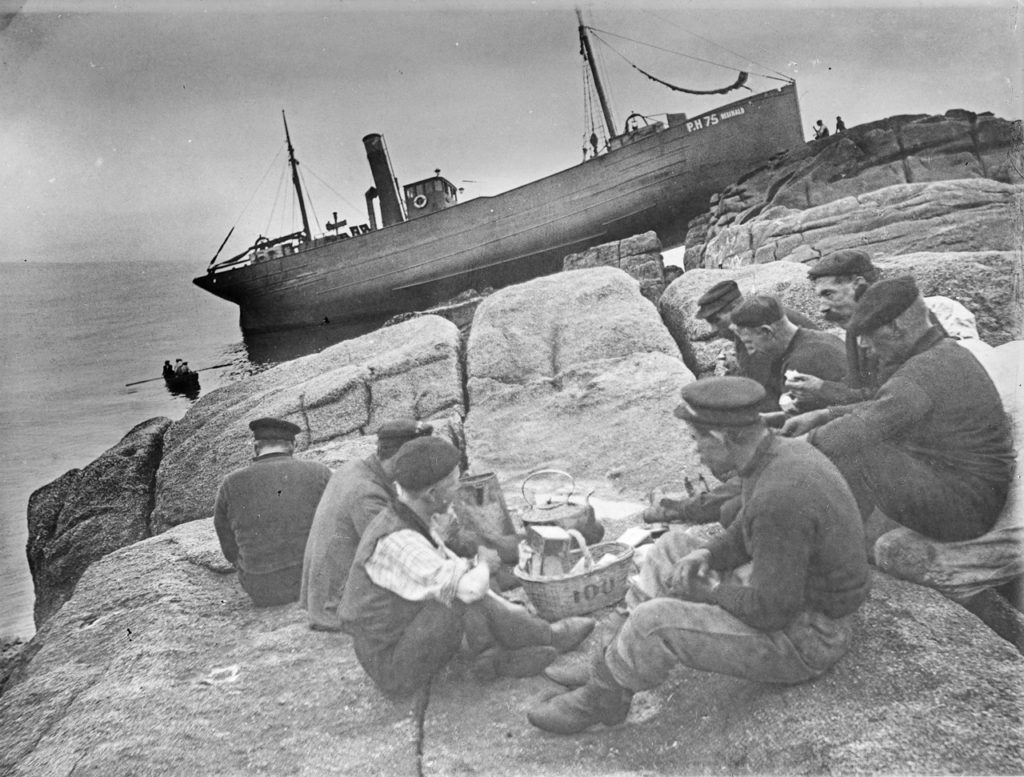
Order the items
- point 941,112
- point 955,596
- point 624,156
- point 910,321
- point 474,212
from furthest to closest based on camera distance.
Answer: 1. point 624,156
2. point 474,212
3. point 941,112
4. point 910,321
5. point 955,596

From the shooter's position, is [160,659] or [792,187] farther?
[792,187]

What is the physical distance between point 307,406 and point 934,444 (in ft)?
12.1

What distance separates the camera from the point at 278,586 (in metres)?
3.39

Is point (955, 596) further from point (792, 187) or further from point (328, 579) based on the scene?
point (792, 187)

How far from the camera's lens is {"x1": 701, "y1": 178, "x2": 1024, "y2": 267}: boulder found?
4.00 meters

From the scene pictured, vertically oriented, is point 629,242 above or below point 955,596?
above

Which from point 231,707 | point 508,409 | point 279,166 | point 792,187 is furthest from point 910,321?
point 279,166

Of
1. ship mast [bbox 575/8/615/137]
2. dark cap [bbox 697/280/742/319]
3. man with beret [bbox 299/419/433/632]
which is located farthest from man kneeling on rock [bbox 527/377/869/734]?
ship mast [bbox 575/8/615/137]

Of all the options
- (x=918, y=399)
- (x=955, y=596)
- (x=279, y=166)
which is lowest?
(x=955, y=596)

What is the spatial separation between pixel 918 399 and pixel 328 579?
278 cm

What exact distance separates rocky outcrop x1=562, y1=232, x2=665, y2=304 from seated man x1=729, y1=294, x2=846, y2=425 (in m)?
1.89

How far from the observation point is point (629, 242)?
5.42 meters

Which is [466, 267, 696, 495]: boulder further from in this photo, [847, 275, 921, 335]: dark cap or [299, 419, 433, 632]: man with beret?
[847, 275, 921, 335]: dark cap

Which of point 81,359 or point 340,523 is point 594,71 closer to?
point 340,523
